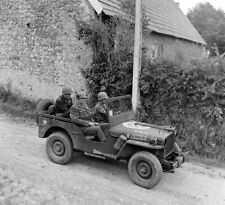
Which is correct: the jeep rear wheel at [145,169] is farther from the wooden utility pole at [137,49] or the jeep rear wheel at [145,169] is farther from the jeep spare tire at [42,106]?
the wooden utility pole at [137,49]

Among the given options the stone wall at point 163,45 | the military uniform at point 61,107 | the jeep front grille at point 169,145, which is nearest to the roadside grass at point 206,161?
the jeep front grille at point 169,145

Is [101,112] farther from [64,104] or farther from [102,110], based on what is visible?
[64,104]

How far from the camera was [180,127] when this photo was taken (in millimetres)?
7465

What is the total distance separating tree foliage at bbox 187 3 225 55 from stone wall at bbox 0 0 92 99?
15.4m

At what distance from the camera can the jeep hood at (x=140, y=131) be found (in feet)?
16.5

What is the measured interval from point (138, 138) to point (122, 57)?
13.1 ft

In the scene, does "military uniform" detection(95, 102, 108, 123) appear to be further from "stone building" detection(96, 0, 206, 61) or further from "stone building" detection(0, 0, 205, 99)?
"stone building" detection(96, 0, 206, 61)

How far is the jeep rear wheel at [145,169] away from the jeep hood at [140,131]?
1.06 feet

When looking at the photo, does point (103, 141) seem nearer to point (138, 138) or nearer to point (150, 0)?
point (138, 138)

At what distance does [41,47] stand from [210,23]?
2729cm

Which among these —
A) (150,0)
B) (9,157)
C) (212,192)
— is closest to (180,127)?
(212,192)

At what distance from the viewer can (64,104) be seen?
5832 millimetres

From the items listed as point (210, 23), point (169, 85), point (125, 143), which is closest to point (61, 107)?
point (125, 143)

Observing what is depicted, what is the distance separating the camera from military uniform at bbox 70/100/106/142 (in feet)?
17.6
